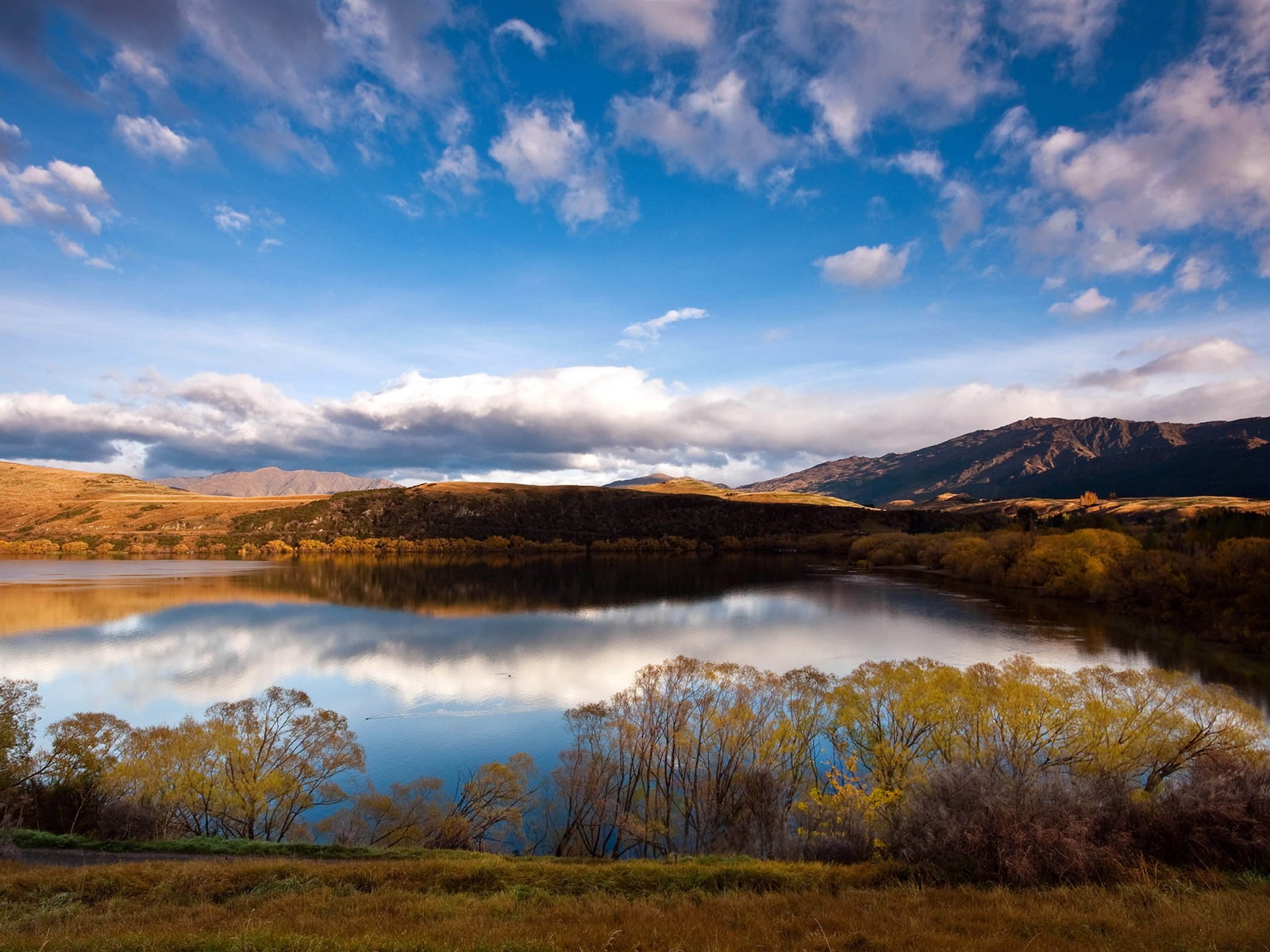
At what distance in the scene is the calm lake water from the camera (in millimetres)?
31234

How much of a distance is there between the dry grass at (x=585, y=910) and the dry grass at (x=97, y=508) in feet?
505

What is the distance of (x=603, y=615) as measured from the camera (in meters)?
60.1

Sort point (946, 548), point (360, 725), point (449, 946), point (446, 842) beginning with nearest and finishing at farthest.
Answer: point (449, 946) → point (446, 842) → point (360, 725) → point (946, 548)

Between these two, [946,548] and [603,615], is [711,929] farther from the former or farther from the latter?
[946,548]

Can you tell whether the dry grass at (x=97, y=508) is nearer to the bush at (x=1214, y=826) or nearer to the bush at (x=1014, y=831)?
the bush at (x=1014, y=831)

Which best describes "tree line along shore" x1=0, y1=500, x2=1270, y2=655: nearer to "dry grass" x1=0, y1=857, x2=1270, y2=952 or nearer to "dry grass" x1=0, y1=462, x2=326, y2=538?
"dry grass" x1=0, y1=462, x2=326, y2=538

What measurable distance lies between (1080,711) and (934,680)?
491 cm

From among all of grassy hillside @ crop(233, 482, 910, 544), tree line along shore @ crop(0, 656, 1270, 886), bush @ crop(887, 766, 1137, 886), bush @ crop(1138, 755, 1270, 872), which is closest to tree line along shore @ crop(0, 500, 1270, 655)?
grassy hillside @ crop(233, 482, 910, 544)

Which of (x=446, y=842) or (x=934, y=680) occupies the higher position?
(x=934, y=680)

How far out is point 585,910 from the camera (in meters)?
10.4

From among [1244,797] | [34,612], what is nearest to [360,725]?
[1244,797]

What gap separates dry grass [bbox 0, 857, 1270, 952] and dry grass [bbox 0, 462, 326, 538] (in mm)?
153919

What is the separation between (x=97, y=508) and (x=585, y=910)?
600ft

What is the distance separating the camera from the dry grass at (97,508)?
13338cm
